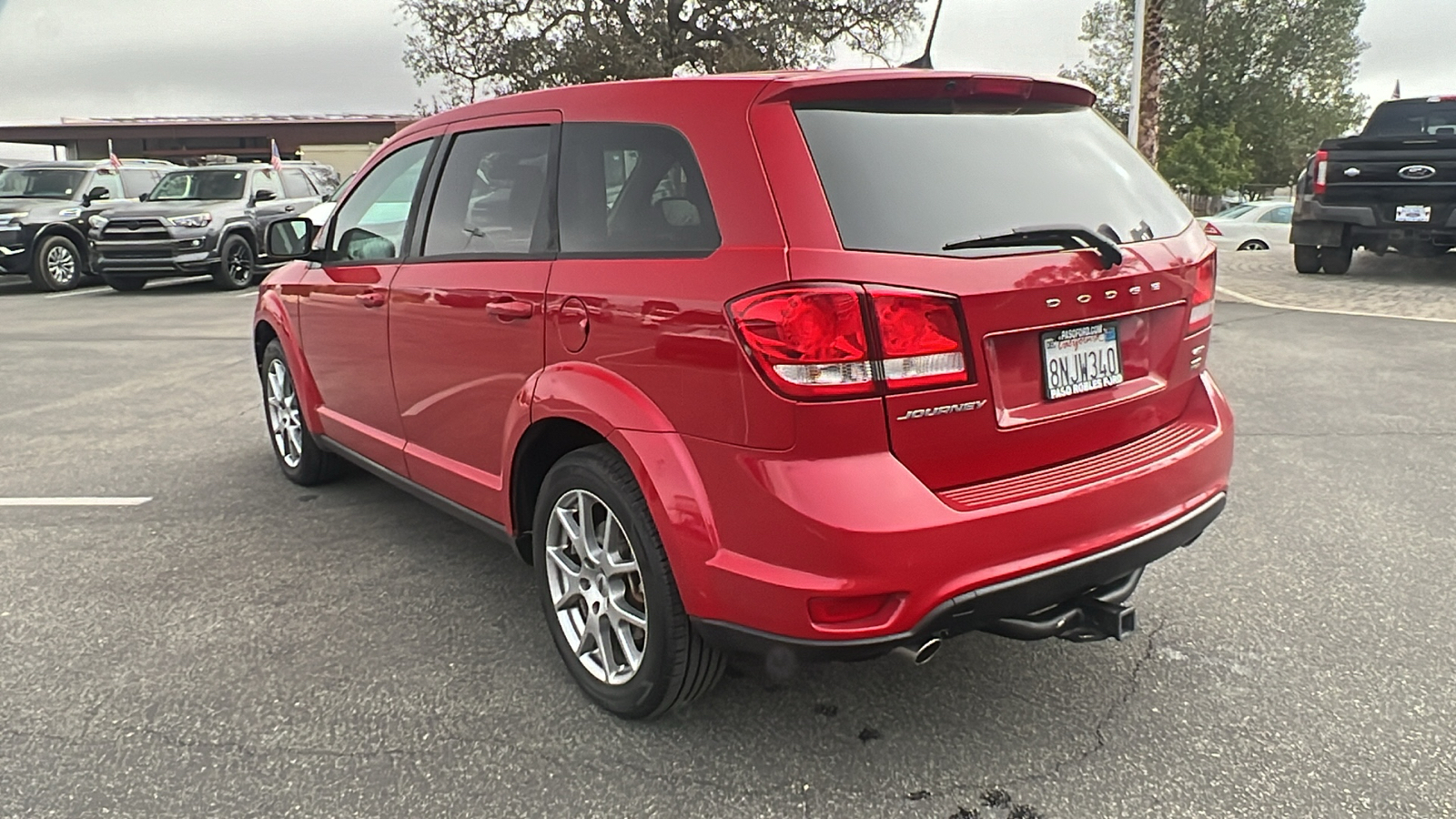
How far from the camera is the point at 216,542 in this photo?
435 centimetres

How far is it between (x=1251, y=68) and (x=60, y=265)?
38018 mm

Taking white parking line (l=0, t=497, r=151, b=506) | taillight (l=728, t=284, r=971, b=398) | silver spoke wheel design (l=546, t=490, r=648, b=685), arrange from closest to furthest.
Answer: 1. taillight (l=728, t=284, r=971, b=398)
2. silver spoke wheel design (l=546, t=490, r=648, b=685)
3. white parking line (l=0, t=497, r=151, b=506)

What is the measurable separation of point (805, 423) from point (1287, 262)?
49.3 feet

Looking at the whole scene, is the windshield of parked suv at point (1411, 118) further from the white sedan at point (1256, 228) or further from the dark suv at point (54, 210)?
the dark suv at point (54, 210)

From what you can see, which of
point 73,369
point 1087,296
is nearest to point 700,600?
point 1087,296

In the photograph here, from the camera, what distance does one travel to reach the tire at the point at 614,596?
2.65 meters

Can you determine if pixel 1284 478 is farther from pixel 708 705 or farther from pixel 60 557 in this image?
pixel 60 557

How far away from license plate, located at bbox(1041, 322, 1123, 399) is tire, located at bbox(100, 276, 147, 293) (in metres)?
15.4

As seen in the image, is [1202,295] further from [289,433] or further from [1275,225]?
[1275,225]

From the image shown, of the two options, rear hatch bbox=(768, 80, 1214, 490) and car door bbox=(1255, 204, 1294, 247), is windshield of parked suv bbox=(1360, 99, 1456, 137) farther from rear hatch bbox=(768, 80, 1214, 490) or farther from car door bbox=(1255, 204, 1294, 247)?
rear hatch bbox=(768, 80, 1214, 490)

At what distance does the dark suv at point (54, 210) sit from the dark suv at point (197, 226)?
1.88 feet

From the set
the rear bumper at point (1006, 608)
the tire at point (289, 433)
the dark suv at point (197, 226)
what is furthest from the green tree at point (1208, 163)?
the rear bumper at point (1006, 608)

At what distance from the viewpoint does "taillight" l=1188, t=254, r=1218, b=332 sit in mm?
3025

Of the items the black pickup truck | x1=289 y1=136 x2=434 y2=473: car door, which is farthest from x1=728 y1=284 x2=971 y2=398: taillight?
the black pickup truck
